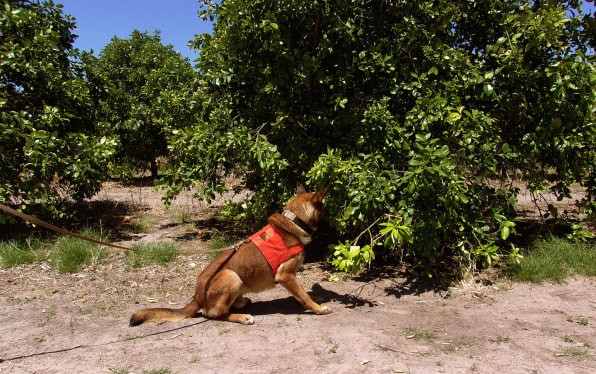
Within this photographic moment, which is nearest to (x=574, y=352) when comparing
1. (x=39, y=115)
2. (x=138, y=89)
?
(x=39, y=115)

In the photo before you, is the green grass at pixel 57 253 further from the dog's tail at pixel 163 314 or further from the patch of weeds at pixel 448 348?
the patch of weeds at pixel 448 348

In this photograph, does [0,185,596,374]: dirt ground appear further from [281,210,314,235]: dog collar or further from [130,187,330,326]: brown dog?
[281,210,314,235]: dog collar

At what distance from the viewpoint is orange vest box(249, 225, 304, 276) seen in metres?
4.56

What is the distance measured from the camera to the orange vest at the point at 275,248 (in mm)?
4559

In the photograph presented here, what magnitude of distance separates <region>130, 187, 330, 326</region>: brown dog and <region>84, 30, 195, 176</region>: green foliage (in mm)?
5235

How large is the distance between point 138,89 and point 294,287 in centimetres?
1112

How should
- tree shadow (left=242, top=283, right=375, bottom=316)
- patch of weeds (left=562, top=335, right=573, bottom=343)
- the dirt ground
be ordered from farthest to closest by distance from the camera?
tree shadow (left=242, top=283, right=375, bottom=316), patch of weeds (left=562, top=335, right=573, bottom=343), the dirt ground

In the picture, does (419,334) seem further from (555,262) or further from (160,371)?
(555,262)

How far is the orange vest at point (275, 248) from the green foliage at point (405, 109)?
0.54 m

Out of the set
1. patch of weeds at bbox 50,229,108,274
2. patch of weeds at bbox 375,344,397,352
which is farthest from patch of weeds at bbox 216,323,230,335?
patch of weeds at bbox 50,229,108,274

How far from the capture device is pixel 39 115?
7246 mm

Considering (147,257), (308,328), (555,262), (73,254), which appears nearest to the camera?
(308,328)

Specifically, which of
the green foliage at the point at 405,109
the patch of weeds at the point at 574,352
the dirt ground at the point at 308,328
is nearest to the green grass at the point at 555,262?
the dirt ground at the point at 308,328

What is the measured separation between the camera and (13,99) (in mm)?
7352
